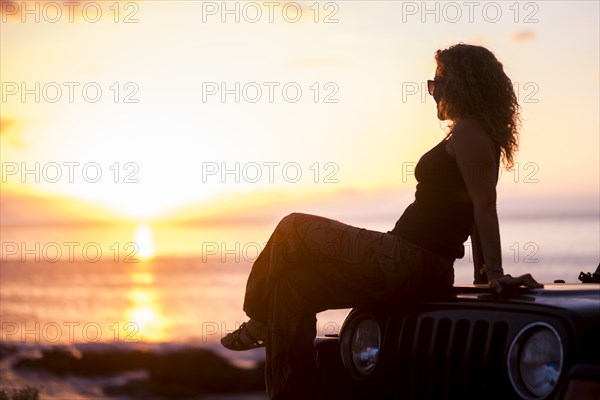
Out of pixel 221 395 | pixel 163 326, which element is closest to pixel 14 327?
pixel 163 326

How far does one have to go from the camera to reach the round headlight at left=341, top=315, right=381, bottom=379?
15.5ft

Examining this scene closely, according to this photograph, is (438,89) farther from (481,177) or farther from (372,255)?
(372,255)

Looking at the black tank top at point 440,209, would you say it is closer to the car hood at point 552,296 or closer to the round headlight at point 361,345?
the car hood at point 552,296

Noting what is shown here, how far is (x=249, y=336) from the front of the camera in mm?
5062

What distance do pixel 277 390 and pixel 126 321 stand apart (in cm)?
2940

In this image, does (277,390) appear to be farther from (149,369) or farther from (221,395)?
(149,369)

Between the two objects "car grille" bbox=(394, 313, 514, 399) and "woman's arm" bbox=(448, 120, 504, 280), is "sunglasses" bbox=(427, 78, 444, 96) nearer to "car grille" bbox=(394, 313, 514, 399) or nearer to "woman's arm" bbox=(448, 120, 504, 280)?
"woman's arm" bbox=(448, 120, 504, 280)

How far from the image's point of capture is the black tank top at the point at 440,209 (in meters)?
5.00

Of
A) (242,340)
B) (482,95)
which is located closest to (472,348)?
(242,340)

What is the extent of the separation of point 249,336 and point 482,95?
5.08 ft

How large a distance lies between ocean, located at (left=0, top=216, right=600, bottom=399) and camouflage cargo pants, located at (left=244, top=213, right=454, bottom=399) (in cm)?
353

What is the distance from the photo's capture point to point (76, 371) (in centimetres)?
1644

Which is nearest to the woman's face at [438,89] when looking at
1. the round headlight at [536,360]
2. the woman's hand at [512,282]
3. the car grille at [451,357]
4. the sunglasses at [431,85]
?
the sunglasses at [431,85]

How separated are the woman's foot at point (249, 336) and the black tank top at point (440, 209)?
738 millimetres
